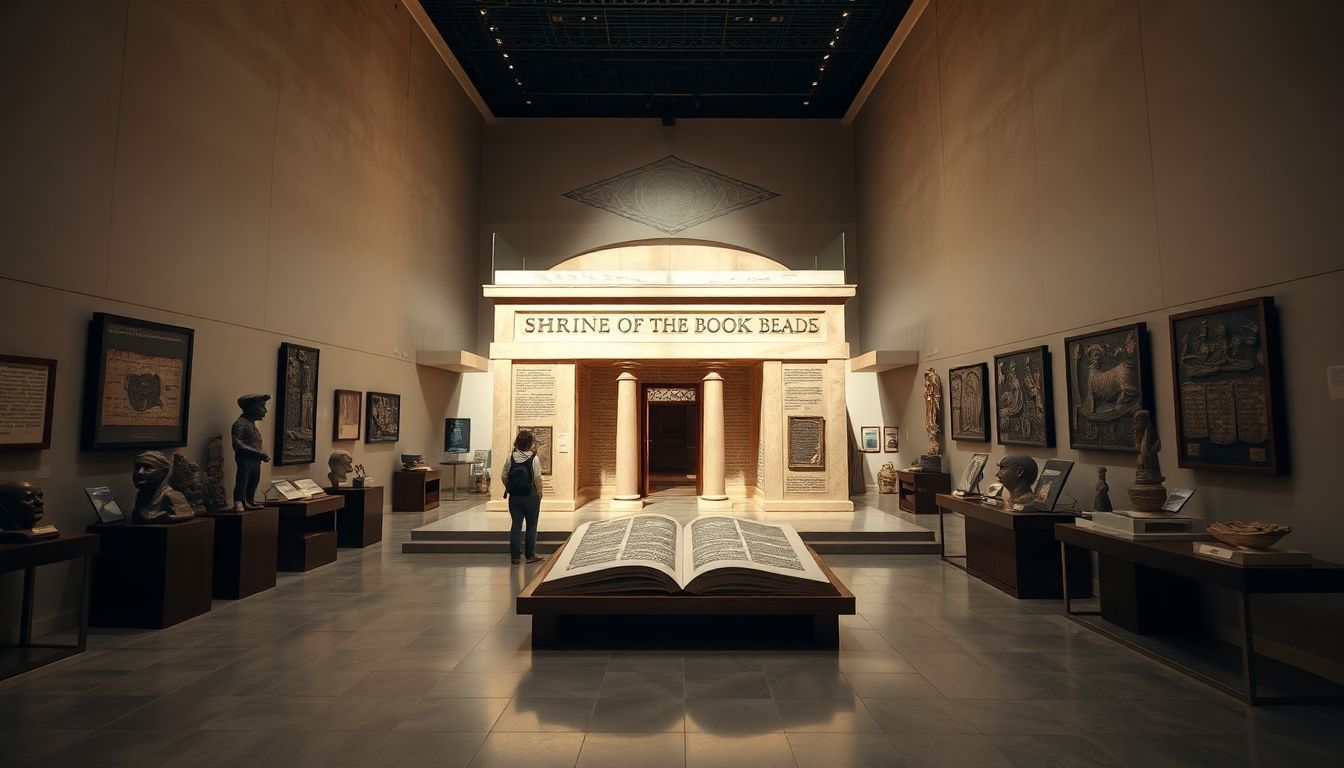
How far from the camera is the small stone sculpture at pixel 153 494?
513 centimetres

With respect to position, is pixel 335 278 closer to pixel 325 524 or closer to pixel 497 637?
pixel 325 524

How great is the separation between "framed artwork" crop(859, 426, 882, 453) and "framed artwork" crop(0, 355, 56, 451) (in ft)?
44.6

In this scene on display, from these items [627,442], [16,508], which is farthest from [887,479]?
[16,508]

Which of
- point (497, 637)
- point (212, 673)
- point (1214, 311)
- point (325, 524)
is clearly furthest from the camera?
point (325, 524)

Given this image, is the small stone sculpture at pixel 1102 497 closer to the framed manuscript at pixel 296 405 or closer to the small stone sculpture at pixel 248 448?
the small stone sculpture at pixel 248 448

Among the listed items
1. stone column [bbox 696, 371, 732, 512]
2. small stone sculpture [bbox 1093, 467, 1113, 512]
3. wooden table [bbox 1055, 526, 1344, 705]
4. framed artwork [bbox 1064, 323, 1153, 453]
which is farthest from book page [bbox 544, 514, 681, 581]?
stone column [bbox 696, 371, 732, 512]

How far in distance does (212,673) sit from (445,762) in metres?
2.29

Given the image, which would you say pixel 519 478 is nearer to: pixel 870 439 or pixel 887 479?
pixel 887 479

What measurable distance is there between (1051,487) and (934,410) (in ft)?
18.4

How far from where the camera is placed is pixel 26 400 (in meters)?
4.75

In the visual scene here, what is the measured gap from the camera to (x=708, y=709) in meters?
3.28

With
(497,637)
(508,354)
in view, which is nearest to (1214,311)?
(497,637)

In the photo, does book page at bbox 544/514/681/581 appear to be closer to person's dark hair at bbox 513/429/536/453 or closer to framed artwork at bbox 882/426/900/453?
person's dark hair at bbox 513/429/536/453

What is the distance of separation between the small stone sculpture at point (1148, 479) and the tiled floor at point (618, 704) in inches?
43.8
